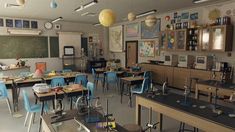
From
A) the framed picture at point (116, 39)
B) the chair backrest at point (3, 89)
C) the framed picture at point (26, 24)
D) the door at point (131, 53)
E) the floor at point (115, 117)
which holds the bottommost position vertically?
the floor at point (115, 117)

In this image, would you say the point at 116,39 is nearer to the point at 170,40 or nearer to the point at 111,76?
the point at 170,40

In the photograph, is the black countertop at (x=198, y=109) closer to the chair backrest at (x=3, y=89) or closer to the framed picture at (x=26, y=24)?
the chair backrest at (x=3, y=89)

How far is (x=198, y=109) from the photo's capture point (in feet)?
8.62

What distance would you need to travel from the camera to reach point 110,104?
5.41 meters

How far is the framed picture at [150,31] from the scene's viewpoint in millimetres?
8719

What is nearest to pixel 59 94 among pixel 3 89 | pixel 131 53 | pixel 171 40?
pixel 3 89

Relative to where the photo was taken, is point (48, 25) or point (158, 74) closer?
point (158, 74)

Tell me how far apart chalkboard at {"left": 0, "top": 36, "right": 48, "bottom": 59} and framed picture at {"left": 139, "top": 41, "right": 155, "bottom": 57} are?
5247 millimetres

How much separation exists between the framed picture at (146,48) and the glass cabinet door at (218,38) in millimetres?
3155

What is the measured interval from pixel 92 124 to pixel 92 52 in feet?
33.2

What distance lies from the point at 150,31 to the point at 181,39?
7.17 feet

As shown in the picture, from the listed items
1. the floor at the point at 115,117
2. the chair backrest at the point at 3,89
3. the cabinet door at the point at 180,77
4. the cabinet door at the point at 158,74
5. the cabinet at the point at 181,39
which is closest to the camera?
the floor at the point at 115,117

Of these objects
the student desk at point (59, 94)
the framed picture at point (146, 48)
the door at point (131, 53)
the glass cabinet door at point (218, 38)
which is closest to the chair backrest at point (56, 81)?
the student desk at point (59, 94)

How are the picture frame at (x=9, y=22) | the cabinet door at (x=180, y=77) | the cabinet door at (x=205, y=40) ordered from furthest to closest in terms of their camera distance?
the picture frame at (x=9, y=22) → the cabinet door at (x=180, y=77) → the cabinet door at (x=205, y=40)
